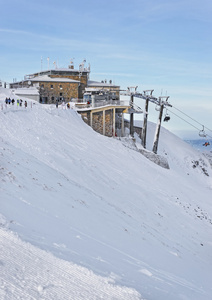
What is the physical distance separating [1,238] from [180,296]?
4.95m

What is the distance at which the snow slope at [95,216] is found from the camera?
7879mm

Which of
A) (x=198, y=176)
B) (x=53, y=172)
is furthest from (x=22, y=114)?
(x=198, y=176)

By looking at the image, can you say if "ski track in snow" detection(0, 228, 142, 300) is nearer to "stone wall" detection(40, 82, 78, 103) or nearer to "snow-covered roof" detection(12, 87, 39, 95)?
"snow-covered roof" detection(12, 87, 39, 95)

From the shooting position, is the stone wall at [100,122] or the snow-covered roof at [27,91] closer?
the stone wall at [100,122]

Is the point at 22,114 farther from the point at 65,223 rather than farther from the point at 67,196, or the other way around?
the point at 65,223

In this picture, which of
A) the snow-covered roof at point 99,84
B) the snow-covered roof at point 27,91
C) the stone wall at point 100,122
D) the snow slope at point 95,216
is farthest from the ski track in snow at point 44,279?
the snow-covered roof at point 99,84

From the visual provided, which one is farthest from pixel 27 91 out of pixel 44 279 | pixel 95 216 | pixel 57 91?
pixel 44 279

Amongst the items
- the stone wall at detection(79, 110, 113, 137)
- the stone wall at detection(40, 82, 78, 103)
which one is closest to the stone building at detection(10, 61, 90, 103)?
the stone wall at detection(40, 82, 78, 103)

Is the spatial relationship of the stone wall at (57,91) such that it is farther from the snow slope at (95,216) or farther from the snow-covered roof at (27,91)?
the snow slope at (95,216)

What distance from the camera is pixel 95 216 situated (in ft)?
49.1

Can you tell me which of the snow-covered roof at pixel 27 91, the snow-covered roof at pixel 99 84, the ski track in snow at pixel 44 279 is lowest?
the ski track in snow at pixel 44 279

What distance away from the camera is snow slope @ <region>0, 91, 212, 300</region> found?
310 inches

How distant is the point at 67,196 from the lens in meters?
16.3

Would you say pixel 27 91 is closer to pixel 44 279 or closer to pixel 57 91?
pixel 57 91
